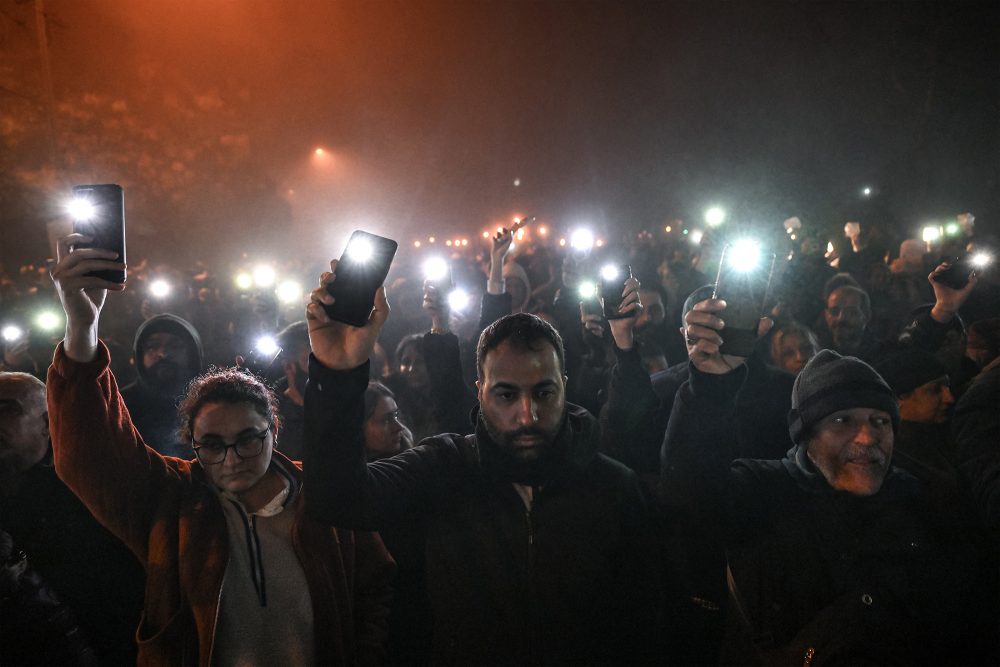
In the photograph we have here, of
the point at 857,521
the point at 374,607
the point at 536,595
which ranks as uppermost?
the point at 857,521

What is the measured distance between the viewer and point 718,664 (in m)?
2.96

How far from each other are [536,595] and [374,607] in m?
0.93

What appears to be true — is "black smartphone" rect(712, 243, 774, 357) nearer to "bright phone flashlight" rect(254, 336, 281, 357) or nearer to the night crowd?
the night crowd

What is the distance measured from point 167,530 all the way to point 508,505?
1537 millimetres

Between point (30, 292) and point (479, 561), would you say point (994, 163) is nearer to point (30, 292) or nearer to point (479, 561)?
point (479, 561)

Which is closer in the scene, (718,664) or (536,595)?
(536,595)

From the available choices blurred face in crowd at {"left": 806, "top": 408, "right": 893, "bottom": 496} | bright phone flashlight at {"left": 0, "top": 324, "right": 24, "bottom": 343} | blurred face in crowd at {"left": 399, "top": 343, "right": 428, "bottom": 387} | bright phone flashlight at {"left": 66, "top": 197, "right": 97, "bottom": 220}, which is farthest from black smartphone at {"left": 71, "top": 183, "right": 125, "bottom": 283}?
bright phone flashlight at {"left": 0, "top": 324, "right": 24, "bottom": 343}

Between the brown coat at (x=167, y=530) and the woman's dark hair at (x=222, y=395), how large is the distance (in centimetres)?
23

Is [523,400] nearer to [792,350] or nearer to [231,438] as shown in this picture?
[231,438]

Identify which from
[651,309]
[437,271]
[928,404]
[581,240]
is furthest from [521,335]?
[581,240]

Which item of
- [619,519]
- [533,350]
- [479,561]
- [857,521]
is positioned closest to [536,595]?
[479,561]

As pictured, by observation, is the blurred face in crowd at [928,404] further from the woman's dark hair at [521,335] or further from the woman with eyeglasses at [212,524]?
the woman with eyeglasses at [212,524]

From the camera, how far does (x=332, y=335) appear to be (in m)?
2.28

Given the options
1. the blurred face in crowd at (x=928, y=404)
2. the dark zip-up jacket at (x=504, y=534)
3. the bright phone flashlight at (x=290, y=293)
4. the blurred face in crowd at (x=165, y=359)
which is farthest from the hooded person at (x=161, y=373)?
the bright phone flashlight at (x=290, y=293)
